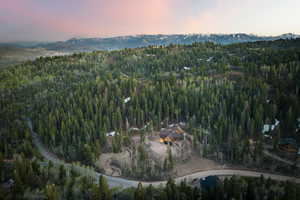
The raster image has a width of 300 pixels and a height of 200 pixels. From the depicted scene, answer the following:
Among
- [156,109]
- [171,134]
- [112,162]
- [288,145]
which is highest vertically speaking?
[156,109]

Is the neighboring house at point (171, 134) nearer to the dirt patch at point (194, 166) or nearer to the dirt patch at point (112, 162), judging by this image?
the dirt patch at point (194, 166)

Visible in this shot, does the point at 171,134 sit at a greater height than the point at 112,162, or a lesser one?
greater

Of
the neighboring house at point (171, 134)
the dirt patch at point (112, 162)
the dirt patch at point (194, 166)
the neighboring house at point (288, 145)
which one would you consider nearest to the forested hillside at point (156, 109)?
the dirt patch at point (112, 162)

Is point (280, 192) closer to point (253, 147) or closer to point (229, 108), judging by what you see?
point (253, 147)

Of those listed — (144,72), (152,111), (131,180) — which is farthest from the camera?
(144,72)

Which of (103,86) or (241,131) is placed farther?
(103,86)

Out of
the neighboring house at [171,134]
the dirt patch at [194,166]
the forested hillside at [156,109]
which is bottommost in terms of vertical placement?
the dirt patch at [194,166]

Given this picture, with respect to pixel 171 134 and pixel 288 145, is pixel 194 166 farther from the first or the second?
pixel 288 145

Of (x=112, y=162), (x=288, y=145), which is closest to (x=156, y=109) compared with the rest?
(x=112, y=162)

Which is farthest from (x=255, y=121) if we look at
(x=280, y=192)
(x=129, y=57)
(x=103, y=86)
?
(x=129, y=57)
